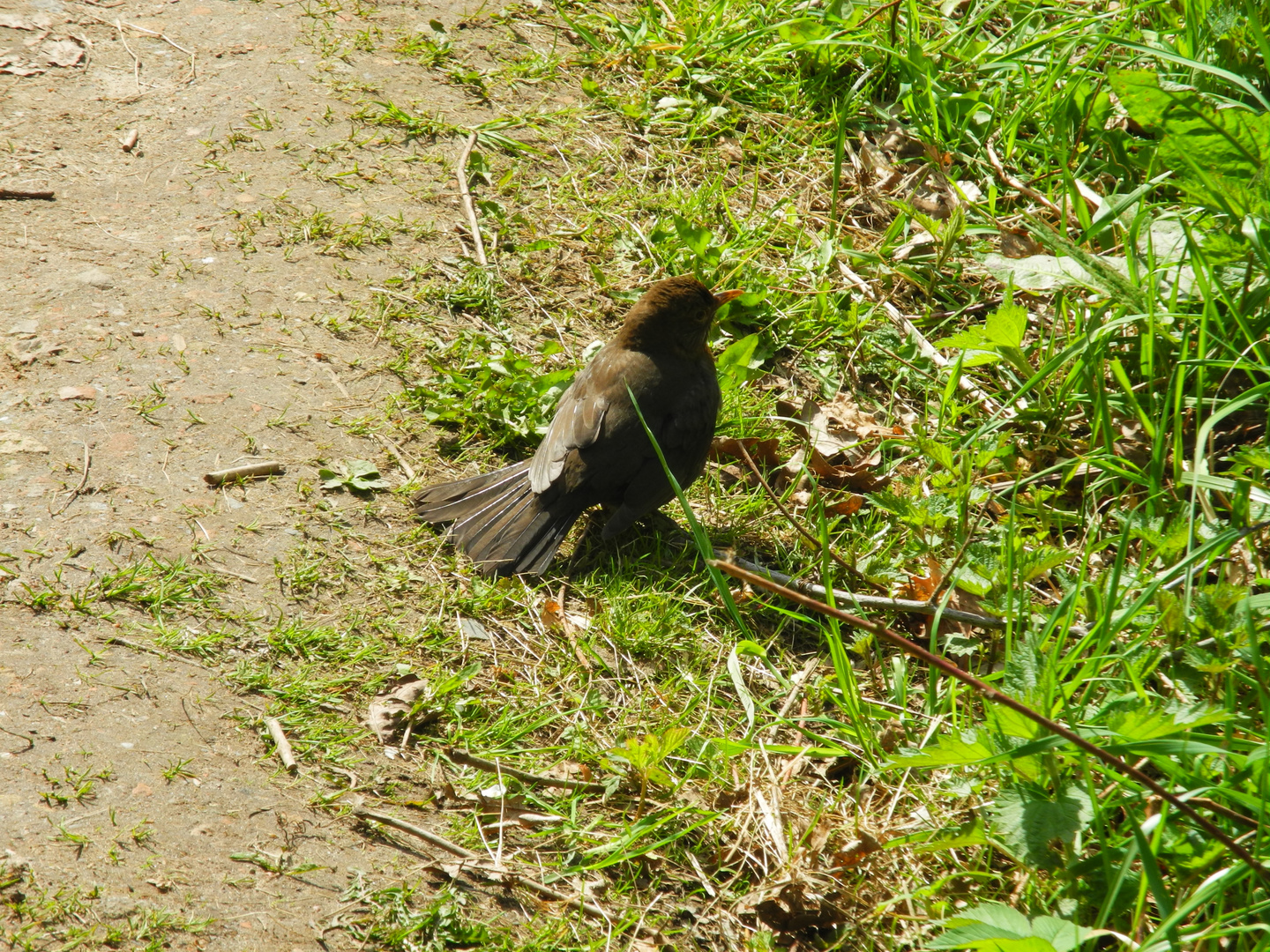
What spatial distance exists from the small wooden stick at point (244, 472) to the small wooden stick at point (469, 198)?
1590 mm

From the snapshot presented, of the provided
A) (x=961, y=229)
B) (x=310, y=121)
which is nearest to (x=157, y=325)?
(x=310, y=121)

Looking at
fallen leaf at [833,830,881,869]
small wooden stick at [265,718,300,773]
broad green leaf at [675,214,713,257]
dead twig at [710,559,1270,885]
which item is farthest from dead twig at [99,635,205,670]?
broad green leaf at [675,214,713,257]

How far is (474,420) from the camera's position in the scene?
4387 millimetres

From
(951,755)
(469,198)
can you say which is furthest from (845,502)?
(469,198)

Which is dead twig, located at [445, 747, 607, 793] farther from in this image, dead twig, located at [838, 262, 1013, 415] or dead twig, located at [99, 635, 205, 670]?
dead twig, located at [838, 262, 1013, 415]

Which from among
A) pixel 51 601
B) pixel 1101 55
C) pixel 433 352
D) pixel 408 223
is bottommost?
pixel 51 601

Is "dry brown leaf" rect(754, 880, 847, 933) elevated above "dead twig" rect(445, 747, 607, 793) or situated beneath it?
elevated above

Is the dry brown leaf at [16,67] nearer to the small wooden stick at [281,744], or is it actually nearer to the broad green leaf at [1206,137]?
the small wooden stick at [281,744]

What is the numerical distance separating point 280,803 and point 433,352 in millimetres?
2260

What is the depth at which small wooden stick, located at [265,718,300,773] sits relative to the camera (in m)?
2.96

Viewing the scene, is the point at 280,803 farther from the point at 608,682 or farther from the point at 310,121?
the point at 310,121

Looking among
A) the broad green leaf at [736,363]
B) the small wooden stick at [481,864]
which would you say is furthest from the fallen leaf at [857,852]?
the broad green leaf at [736,363]

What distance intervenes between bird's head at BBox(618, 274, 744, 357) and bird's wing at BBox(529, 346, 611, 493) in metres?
0.19

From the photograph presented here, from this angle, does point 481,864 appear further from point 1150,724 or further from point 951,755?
point 1150,724
